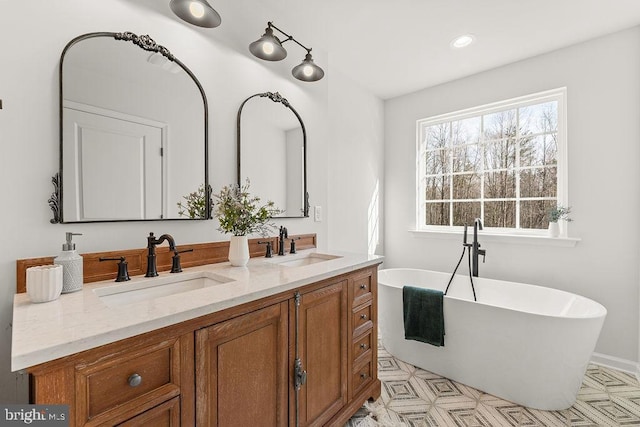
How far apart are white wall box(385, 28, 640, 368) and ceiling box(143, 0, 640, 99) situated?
0.59 ft

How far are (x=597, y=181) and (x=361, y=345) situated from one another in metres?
2.37

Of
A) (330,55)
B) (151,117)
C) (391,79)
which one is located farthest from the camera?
(391,79)

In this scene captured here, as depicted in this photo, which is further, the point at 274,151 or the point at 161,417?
the point at 274,151

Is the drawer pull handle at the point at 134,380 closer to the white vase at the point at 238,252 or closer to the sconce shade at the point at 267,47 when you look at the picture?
the white vase at the point at 238,252

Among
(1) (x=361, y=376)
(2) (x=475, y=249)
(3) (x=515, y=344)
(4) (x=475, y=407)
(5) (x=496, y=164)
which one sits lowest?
(4) (x=475, y=407)

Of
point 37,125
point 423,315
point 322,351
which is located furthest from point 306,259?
point 37,125

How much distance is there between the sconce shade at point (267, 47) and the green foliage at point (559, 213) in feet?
8.50

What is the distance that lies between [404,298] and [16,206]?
7.56 ft

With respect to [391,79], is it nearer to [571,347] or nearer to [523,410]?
[571,347]

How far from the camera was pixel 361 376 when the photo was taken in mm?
1846

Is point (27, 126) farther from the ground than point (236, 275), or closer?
farther from the ground

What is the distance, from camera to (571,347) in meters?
1.83

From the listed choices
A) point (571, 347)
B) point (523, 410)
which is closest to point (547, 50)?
point (571, 347)

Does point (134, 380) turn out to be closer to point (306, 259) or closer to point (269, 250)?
point (269, 250)
